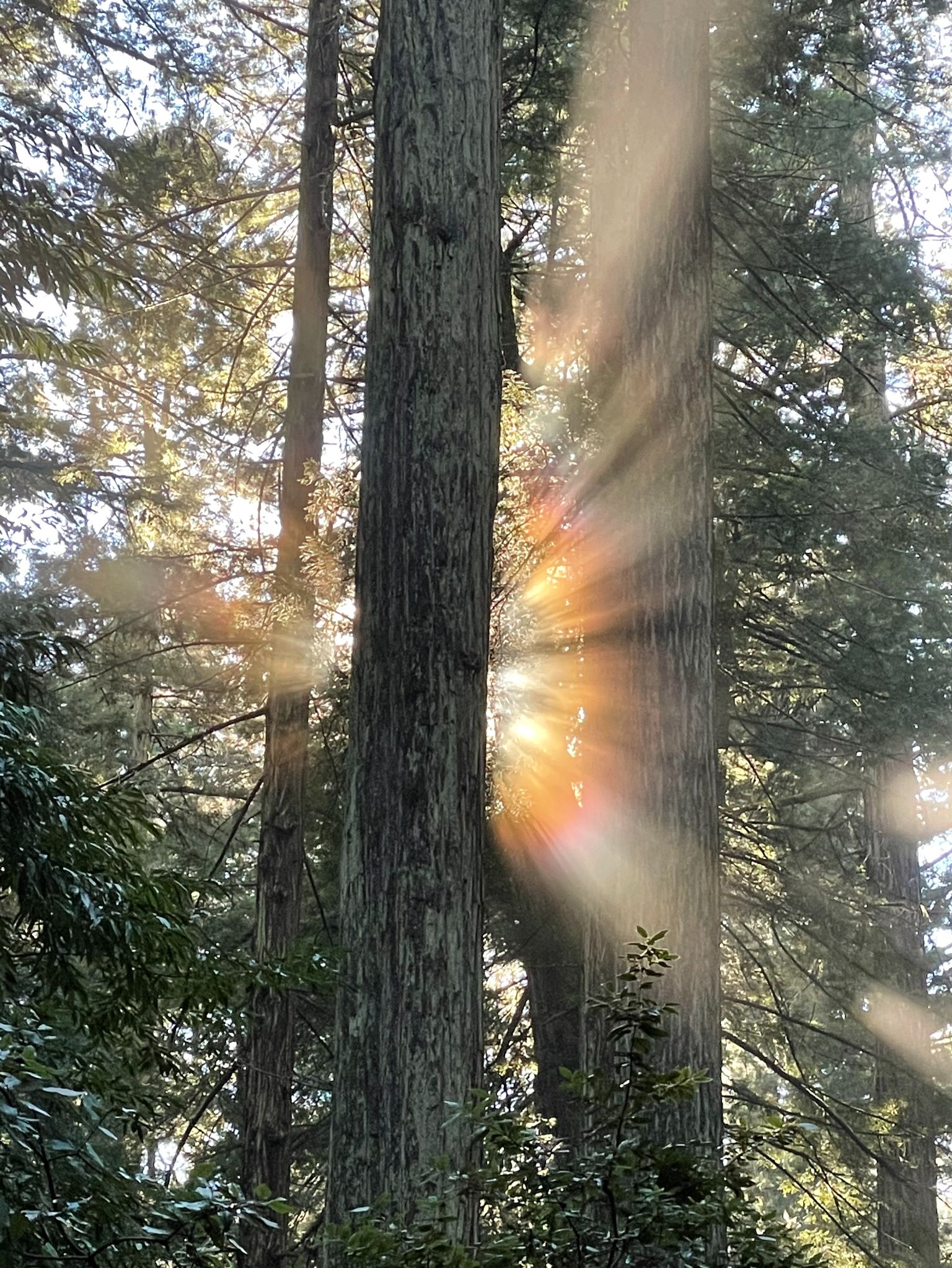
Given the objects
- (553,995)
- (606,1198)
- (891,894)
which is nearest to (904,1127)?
(553,995)

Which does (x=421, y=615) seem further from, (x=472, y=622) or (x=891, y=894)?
(x=891, y=894)

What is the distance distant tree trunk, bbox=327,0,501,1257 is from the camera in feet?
12.6

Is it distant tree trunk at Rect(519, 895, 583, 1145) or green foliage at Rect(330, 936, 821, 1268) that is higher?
distant tree trunk at Rect(519, 895, 583, 1145)

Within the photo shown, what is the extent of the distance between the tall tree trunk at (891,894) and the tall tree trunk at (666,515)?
1.82 metres

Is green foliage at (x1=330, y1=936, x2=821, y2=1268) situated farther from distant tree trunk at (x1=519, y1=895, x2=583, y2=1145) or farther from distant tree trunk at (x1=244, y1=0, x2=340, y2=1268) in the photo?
distant tree trunk at (x1=519, y1=895, x2=583, y2=1145)

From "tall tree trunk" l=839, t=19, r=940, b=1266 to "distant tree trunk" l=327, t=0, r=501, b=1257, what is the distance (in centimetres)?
460

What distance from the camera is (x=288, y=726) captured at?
7.49m

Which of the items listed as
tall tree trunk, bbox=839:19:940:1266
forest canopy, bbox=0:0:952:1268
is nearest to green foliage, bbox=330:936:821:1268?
forest canopy, bbox=0:0:952:1268

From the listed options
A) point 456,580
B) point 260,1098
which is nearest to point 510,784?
point 260,1098

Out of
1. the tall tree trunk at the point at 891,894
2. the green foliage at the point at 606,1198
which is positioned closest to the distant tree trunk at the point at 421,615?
the green foliage at the point at 606,1198

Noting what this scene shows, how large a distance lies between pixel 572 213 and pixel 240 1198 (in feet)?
29.7

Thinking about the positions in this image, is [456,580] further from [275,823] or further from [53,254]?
[53,254]

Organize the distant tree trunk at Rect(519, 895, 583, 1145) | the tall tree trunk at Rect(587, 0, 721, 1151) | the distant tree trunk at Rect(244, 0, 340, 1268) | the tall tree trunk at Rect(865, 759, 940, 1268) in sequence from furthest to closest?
the tall tree trunk at Rect(865, 759, 940, 1268) < the distant tree trunk at Rect(519, 895, 583, 1145) < the distant tree trunk at Rect(244, 0, 340, 1268) < the tall tree trunk at Rect(587, 0, 721, 1151)

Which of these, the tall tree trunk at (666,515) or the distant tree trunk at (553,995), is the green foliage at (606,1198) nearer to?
the tall tree trunk at (666,515)
